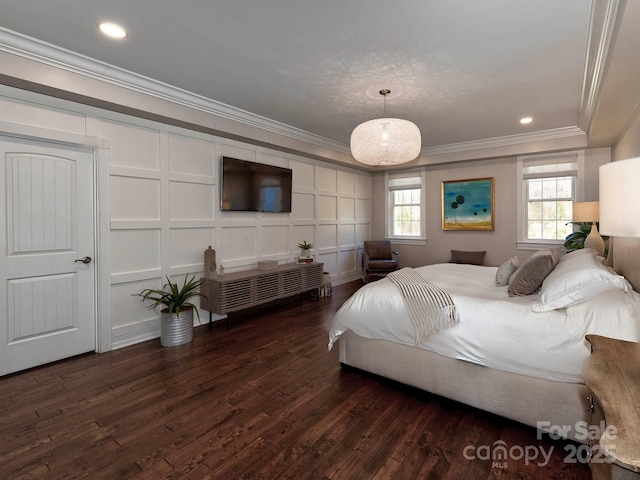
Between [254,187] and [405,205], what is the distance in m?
3.56

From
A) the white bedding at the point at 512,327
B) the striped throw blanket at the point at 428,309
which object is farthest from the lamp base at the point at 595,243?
the striped throw blanket at the point at 428,309

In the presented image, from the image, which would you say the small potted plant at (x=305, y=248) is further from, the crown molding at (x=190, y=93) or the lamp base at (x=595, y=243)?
the lamp base at (x=595, y=243)

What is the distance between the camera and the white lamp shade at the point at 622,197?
109cm

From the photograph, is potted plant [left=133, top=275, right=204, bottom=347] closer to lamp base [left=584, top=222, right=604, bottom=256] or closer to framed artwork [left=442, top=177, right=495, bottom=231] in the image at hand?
lamp base [left=584, top=222, right=604, bottom=256]

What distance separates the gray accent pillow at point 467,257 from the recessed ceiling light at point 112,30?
570cm

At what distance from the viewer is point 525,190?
558 centimetres

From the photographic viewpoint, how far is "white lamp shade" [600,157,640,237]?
3.57ft

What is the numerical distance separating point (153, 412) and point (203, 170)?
277cm

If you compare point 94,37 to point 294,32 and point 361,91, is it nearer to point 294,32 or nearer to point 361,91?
point 294,32

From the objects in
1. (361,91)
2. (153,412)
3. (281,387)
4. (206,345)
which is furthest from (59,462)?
(361,91)

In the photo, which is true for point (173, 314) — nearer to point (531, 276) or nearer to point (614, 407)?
point (531, 276)

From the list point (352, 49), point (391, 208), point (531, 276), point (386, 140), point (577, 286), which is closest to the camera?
point (577, 286)

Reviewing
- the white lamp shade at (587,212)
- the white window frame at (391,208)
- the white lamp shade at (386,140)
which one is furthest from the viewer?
the white window frame at (391,208)

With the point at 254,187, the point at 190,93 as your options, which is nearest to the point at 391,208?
the point at 254,187
